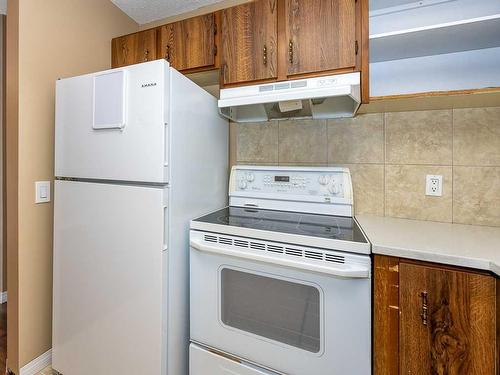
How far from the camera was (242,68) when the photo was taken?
1.50 metres

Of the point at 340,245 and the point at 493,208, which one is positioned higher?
the point at 493,208

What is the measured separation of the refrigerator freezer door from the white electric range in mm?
419

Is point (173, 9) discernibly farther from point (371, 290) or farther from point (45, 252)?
point (371, 290)

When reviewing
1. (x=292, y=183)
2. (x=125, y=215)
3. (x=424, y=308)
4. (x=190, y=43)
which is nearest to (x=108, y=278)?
(x=125, y=215)

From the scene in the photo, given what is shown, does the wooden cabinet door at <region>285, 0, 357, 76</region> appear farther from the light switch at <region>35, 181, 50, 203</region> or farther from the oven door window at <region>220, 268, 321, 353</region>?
the light switch at <region>35, 181, 50, 203</region>

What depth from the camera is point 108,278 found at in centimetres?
133

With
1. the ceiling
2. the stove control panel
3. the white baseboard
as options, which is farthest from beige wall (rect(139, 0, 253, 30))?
the white baseboard

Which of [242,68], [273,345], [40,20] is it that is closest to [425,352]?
[273,345]

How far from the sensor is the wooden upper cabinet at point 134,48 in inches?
72.7

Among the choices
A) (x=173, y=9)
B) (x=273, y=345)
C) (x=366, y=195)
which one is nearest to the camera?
(x=273, y=345)

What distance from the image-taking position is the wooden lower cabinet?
872mm

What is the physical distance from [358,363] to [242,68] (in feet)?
5.02

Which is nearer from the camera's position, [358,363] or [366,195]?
[358,363]

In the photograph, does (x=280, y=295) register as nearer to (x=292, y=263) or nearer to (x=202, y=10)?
(x=292, y=263)
